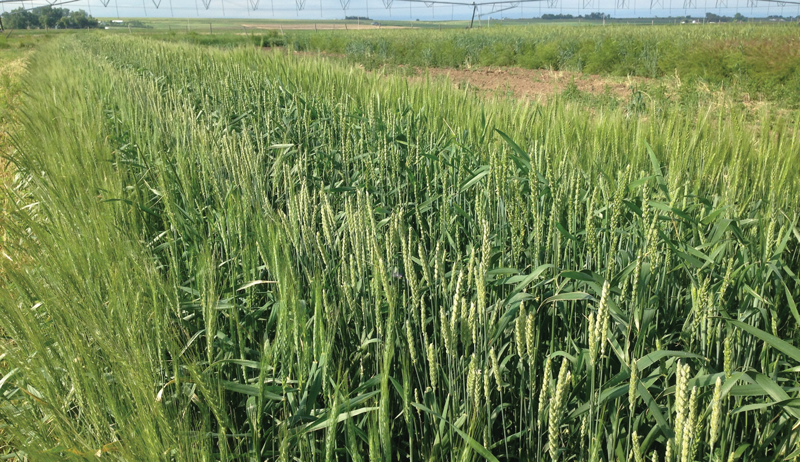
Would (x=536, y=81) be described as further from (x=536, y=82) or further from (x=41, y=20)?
(x=41, y=20)

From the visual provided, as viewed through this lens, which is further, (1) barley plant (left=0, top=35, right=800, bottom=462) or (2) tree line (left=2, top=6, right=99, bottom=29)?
(2) tree line (left=2, top=6, right=99, bottom=29)

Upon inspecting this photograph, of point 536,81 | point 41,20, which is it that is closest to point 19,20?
point 41,20

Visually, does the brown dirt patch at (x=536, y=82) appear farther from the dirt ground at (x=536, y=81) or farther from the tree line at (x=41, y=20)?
the tree line at (x=41, y=20)

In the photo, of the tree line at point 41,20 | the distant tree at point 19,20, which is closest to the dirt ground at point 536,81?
the tree line at point 41,20

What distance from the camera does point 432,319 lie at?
1.01 m

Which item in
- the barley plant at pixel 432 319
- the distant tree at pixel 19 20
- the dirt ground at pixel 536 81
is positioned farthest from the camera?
the distant tree at pixel 19 20

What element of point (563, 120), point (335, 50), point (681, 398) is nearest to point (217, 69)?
Answer: point (563, 120)

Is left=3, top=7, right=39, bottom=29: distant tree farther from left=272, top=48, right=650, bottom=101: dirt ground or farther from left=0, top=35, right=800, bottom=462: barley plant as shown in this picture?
left=0, top=35, right=800, bottom=462: barley plant

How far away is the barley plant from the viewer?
0.66m

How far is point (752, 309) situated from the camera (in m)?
0.94

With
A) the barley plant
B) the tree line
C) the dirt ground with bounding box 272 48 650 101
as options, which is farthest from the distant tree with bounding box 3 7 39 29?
the barley plant

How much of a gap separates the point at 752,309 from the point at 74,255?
1.24m

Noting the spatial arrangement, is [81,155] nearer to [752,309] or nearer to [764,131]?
[752,309]

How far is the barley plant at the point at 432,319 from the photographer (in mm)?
664
